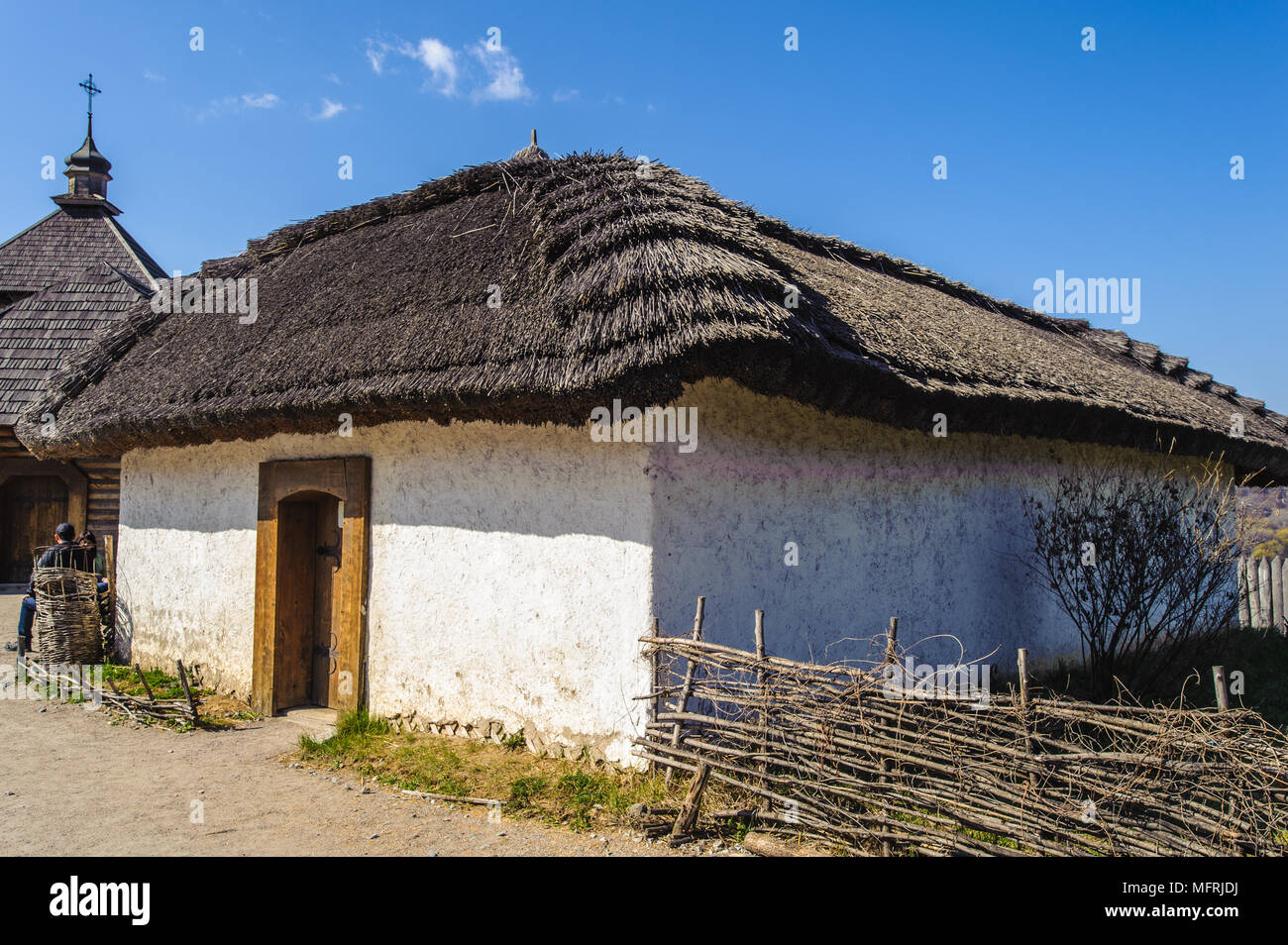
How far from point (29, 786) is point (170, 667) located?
127 inches

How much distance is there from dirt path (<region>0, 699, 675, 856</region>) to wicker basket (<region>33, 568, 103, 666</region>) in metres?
2.52

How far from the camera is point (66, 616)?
8.88 metres

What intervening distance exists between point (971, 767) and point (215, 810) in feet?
13.9

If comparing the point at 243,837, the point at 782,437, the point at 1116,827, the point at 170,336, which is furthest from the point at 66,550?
the point at 1116,827

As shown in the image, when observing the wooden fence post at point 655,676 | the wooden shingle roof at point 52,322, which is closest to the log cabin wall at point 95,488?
the wooden shingle roof at point 52,322

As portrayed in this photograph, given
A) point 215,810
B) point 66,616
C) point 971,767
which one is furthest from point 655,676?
point 66,616

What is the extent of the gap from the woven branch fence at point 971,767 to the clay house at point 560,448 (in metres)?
0.89

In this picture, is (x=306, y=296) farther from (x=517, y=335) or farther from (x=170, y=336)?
(x=517, y=335)

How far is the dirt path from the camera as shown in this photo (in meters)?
4.34

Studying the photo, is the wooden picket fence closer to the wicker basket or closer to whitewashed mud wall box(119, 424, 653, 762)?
whitewashed mud wall box(119, 424, 653, 762)

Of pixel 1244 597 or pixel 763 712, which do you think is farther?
pixel 1244 597

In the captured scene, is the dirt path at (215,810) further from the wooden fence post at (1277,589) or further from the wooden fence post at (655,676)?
the wooden fence post at (1277,589)

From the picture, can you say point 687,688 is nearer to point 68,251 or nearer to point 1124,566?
point 1124,566
